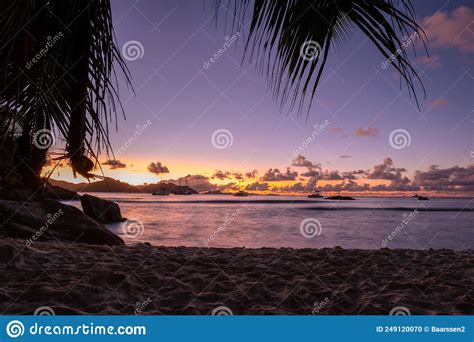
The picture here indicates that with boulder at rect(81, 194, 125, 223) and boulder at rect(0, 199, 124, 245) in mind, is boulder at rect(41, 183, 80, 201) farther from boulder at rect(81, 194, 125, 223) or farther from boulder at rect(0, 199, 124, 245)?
boulder at rect(81, 194, 125, 223)

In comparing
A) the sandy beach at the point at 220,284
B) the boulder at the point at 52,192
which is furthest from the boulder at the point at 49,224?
the sandy beach at the point at 220,284

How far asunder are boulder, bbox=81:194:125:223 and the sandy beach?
10243mm

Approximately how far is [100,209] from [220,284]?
1368 centimetres

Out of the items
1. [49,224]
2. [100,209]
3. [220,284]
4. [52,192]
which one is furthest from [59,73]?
[100,209]

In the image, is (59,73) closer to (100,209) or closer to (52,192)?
(52,192)

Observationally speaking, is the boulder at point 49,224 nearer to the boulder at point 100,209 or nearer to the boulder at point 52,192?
the boulder at point 52,192

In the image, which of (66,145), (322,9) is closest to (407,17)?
(322,9)

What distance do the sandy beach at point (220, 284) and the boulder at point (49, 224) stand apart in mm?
1712

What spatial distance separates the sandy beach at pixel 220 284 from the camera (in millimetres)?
3172

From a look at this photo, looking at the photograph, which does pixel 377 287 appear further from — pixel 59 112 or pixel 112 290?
pixel 59 112

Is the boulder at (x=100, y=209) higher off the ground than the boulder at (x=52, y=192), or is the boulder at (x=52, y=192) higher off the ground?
the boulder at (x=52, y=192)

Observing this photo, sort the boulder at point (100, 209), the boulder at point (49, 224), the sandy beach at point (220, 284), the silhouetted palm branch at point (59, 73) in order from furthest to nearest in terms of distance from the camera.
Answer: the boulder at point (100, 209)
the boulder at point (49, 224)
the sandy beach at point (220, 284)
the silhouetted palm branch at point (59, 73)

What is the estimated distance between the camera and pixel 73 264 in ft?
14.7

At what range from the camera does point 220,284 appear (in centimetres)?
391
